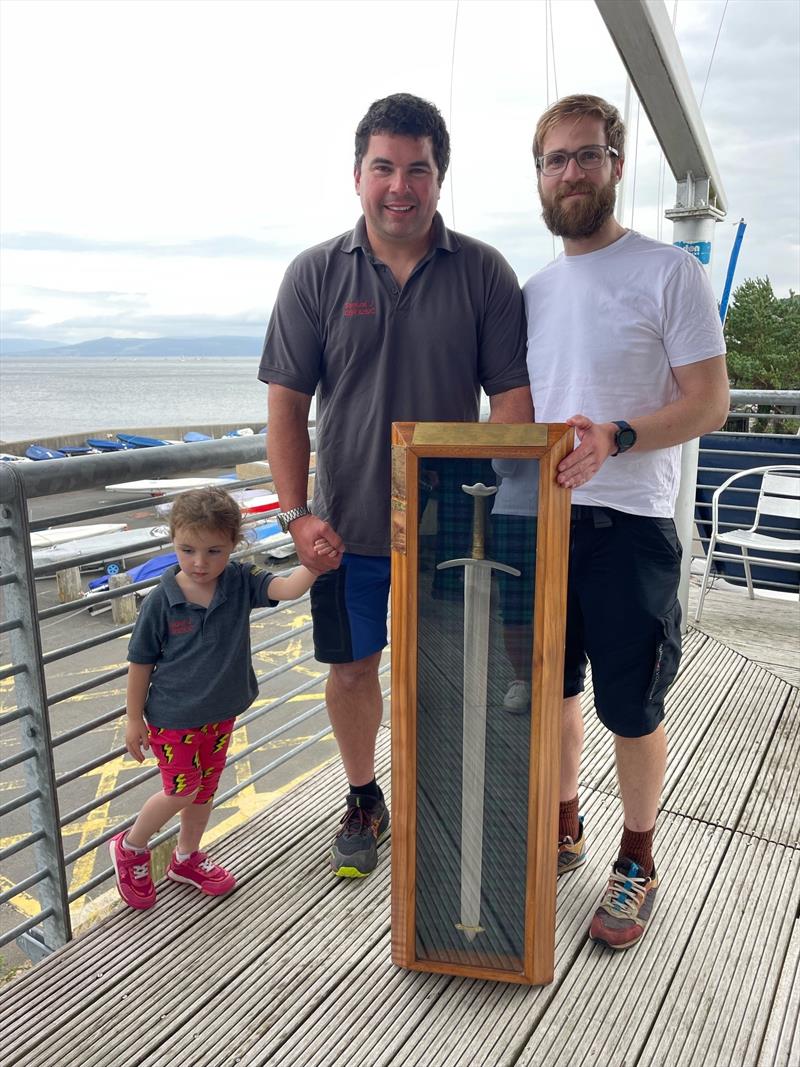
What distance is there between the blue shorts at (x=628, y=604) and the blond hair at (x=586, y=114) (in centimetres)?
76

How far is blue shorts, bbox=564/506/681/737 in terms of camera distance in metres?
1.76

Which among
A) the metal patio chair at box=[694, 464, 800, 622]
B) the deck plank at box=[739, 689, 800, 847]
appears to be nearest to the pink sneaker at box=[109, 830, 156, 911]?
the deck plank at box=[739, 689, 800, 847]

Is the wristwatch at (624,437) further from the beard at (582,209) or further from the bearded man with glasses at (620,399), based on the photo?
the beard at (582,209)

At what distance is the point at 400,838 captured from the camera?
1742 mm

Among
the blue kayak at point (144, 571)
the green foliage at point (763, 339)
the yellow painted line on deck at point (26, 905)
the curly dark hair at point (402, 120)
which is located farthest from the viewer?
the green foliage at point (763, 339)

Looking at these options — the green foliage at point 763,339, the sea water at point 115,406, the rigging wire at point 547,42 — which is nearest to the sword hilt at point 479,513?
the rigging wire at point 547,42

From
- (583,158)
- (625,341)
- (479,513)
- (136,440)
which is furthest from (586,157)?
(136,440)

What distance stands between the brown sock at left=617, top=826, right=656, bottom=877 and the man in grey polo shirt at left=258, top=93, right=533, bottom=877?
84 cm

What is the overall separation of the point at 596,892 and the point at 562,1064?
1.78ft

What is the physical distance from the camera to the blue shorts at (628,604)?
1.76m

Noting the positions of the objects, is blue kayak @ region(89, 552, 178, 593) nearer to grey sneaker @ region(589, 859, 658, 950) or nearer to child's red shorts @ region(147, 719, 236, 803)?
child's red shorts @ region(147, 719, 236, 803)

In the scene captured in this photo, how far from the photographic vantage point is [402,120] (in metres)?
1.80

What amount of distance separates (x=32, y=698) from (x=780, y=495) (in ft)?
13.2

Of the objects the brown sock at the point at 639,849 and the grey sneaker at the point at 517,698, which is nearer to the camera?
the grey sneaker at the point at 517,698
